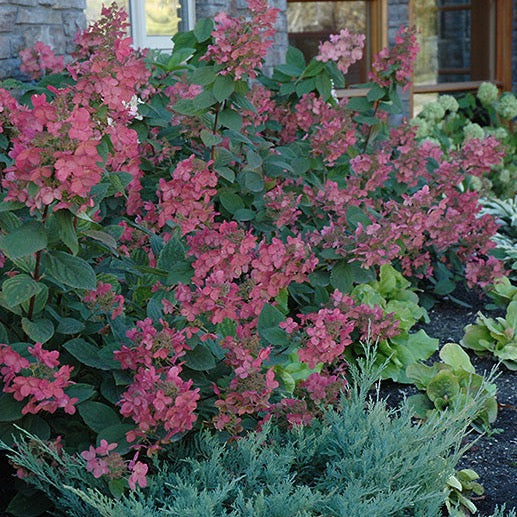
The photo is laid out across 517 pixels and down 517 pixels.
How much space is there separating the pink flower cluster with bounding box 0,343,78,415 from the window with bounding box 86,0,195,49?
3073 millimetres

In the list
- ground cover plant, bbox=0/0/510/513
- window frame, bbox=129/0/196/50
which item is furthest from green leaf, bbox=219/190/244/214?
window frame, bbox=129/0/196/50

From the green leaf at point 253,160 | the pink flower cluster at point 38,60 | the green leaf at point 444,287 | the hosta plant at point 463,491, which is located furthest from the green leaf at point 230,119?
the green leaf at point 444,287

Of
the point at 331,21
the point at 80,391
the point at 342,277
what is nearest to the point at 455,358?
the point at 342,277

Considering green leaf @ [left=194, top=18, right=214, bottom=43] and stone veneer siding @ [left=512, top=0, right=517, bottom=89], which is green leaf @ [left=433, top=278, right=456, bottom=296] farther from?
stone veneer siding @ [left=512, top=0, right=517, bottom=89]

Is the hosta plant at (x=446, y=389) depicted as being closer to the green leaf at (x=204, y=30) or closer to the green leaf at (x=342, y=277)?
the green leaf at (x=342, y=277)

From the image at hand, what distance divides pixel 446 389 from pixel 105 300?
124cm

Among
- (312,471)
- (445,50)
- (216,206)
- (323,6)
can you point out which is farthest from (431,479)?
(445,50)

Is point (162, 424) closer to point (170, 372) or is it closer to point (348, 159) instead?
point (170, 372)

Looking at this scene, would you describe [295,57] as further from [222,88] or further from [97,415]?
[97,415]

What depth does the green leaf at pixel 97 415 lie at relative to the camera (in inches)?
79.7

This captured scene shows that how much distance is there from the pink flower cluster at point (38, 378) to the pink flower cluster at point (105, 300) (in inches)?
9.0

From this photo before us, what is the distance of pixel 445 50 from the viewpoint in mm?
7258

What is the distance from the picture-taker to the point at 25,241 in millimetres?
1763

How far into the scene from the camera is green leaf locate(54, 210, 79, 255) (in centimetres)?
179
